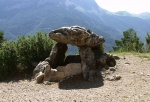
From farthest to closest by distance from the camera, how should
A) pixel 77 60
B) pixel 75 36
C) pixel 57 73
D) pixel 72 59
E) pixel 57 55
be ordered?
pixel 72 59
pixel 77 60
pixel 57 55
pixel 75 36
pixel 57 73

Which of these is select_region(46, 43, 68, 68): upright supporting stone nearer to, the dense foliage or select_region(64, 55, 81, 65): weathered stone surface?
select_region(64, 55, 81, 65): weathered stone surface

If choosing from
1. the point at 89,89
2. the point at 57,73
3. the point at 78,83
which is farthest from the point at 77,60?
the point at 89,89

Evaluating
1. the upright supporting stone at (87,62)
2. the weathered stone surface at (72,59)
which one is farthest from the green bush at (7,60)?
the upright supporting stone at (87,62)

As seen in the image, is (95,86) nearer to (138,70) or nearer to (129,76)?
(129,76)

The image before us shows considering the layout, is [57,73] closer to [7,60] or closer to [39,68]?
[39,68]

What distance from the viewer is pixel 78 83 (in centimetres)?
1948

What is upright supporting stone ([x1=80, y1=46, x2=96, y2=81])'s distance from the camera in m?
20.4

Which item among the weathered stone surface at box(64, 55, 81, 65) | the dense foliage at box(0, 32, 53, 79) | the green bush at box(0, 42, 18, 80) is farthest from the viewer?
the weathered stone surface at box(64, 55, 81, 65)

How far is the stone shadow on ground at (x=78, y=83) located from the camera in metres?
18.7

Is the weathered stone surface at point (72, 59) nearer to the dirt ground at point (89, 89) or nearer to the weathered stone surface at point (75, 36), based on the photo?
the weathered stone surface at point (75, 36)

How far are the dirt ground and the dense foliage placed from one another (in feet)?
6.45

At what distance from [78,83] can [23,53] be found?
20.6ft

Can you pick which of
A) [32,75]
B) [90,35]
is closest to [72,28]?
[90,35]

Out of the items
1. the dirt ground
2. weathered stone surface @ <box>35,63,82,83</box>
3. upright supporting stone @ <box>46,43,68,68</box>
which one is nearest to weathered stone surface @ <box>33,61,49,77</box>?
weathered stone surface @ <box>35,63,82,83</box>
